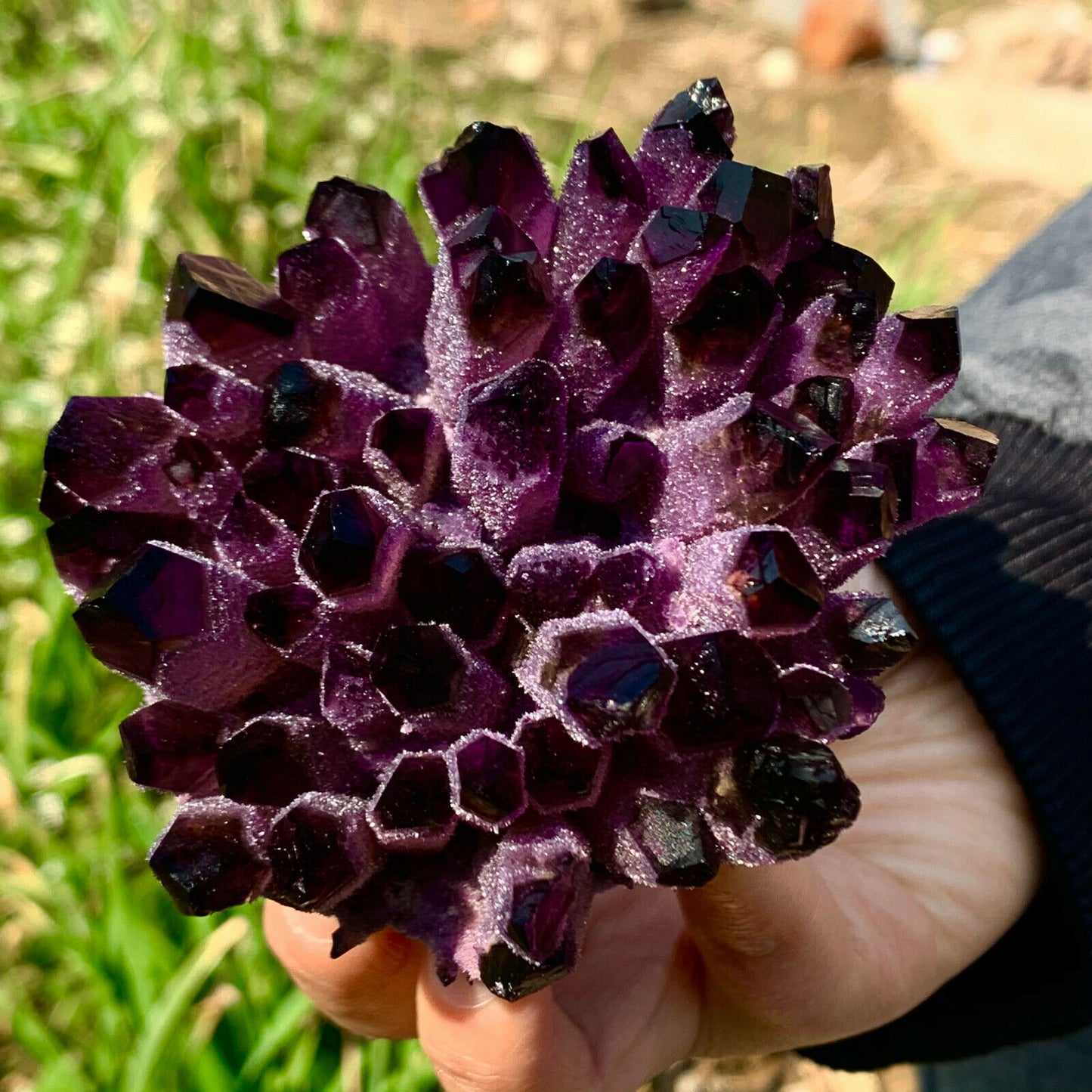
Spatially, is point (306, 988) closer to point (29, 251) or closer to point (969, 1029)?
point (969, 1029)

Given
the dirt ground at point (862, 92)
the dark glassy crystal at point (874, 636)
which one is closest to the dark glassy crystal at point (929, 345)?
the dark glassy crystal at point (874, 636)

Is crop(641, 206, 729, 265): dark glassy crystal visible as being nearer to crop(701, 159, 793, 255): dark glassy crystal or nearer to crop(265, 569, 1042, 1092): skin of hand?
crop(701, 159, 793, 255): dark glassy crystal

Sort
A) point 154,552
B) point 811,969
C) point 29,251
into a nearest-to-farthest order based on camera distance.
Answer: point 154,552, point 811,969, point 29,251

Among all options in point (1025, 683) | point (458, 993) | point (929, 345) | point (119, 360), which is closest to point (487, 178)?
point (929, 345)

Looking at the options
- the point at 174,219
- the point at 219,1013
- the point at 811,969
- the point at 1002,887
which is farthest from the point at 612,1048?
the point at 174,219

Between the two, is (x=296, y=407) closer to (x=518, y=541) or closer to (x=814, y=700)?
(x=518, y=541)

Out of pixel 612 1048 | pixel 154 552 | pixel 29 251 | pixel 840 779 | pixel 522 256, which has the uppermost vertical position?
pixel 29 251

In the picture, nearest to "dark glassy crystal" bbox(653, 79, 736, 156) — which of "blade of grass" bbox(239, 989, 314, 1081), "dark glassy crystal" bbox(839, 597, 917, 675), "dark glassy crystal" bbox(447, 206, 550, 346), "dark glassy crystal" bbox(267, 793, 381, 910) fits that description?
"dark glassy crystal" bbox(447, 206, 550, 346)
